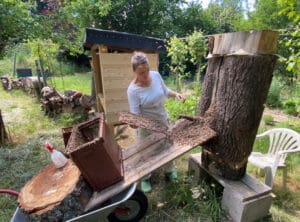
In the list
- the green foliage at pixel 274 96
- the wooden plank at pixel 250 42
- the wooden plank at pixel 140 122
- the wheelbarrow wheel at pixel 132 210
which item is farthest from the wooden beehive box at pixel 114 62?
the green foliage at pixel 274 96

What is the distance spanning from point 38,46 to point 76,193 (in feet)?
17.5

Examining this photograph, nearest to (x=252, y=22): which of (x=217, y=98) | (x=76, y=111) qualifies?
(x=76, y=111)

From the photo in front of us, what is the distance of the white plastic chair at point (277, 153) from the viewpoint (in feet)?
7.82

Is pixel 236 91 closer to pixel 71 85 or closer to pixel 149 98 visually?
pixel 149 98

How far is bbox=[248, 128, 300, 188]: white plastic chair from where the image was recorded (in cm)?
238

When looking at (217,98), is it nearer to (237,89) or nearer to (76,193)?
(237,89)

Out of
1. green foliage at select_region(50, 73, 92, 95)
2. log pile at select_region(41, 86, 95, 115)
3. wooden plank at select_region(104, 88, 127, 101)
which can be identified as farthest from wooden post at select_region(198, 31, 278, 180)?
green foliage at select_region(50, 73, 92, 95)

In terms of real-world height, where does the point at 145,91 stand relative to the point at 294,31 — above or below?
below

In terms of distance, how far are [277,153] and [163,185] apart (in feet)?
4.29

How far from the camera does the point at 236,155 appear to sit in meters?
1.93

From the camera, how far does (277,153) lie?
7.99 ft

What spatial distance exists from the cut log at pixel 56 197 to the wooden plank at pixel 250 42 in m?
1.54

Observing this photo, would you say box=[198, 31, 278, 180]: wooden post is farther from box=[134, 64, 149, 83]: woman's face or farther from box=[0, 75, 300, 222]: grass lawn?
box=[134, 64, 149, 83]: woman's face

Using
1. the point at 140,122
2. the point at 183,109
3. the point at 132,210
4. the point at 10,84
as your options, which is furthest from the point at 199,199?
the point at 10,84
